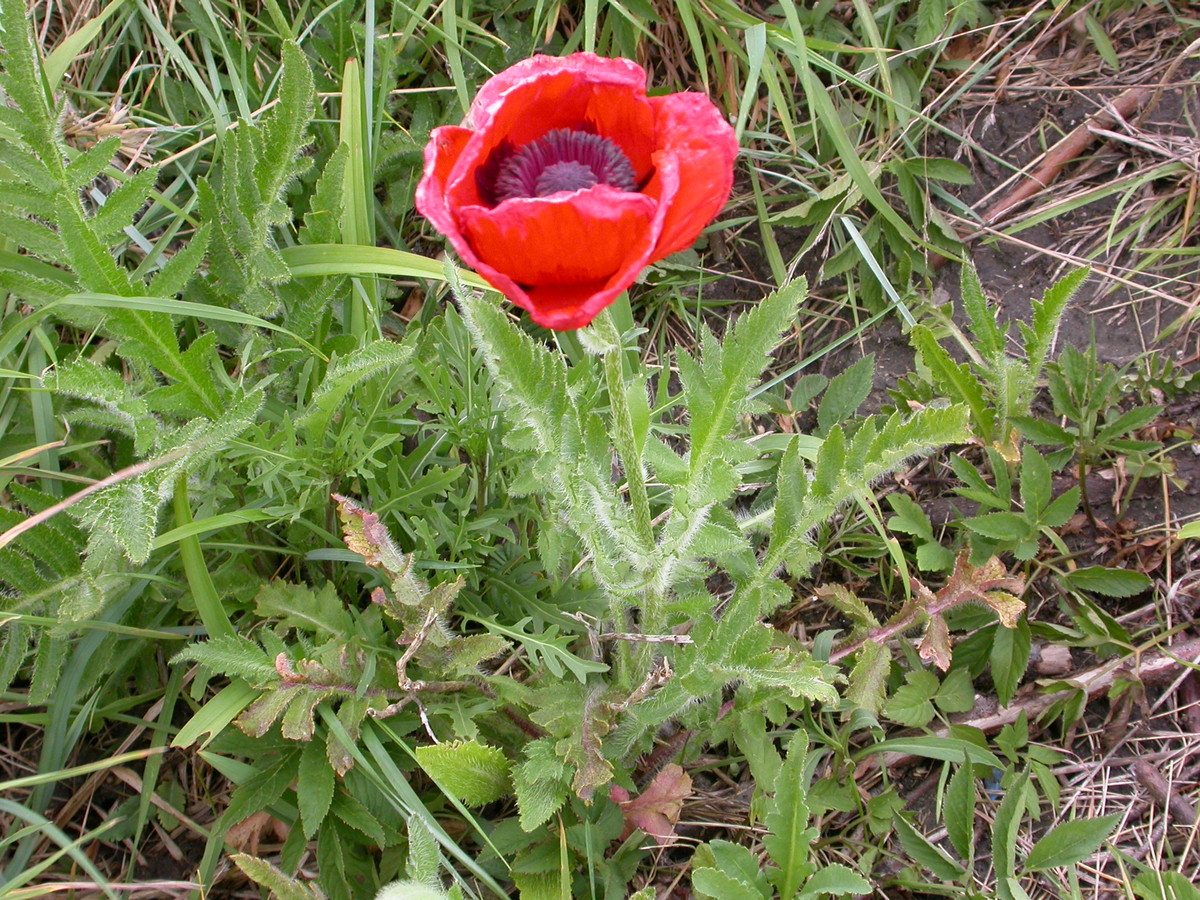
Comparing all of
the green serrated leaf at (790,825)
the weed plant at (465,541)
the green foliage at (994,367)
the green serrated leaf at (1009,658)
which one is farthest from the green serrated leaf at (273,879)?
the green foliage at (994,367)

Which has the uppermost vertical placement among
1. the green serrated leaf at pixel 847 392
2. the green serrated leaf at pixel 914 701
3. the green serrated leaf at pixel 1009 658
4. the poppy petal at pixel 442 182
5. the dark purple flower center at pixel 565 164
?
the poppy petal at pixel 442 182

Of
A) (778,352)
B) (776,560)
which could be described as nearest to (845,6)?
(778,352)

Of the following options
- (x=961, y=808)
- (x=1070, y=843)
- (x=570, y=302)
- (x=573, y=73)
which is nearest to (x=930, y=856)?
(x=961, y=808)

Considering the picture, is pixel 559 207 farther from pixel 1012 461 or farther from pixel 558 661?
pixel 1012 461

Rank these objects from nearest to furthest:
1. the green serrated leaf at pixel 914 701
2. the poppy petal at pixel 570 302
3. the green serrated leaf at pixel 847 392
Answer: the poppy petal at pixel 570 302
the green serrated leaf at pixel 914 701
the green serrated leaf at pixel 847 392

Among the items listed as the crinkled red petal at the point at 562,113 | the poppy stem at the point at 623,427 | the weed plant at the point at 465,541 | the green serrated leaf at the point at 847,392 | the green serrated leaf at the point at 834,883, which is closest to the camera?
the crinkled red petal at the point at 562,113

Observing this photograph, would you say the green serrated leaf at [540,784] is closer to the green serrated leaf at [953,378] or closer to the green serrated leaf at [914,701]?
the green serrated leaf at [914,701]

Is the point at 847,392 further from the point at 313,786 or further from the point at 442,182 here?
the point at 313,786
